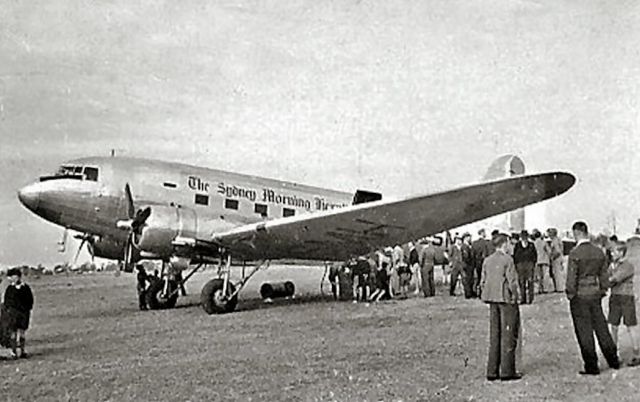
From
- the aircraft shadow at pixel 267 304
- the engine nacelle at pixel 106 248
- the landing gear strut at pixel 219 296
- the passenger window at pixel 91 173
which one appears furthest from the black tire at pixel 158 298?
the passenger window at pixel 91 173

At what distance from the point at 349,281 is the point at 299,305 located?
6.36ft

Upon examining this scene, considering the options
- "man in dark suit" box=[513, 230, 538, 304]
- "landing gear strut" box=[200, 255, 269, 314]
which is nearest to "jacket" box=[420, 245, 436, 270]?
"man in dark suit" box=[513, 230, 538, 304]

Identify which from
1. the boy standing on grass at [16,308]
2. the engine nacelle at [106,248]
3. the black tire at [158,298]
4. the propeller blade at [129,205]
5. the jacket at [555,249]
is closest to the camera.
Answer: the boy standing on grass at [16,308]

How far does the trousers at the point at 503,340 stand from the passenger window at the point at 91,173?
861 cm

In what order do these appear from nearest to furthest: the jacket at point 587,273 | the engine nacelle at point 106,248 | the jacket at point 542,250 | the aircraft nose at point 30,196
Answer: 1. the jacket at point 587,273
2. the aircraft nose at point 30,196
3. the engine nacelle at point 106,248
4. the jacket at point 542,250

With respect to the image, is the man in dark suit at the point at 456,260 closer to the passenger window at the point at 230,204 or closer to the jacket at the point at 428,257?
the jacket at the point at 428,257

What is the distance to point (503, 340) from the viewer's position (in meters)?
6.06

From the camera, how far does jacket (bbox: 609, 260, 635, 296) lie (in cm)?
683

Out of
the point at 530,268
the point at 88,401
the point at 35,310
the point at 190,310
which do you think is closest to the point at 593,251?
the point at 88,401

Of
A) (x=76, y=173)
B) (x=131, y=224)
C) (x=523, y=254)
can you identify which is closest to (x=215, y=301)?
(x=131, y=224)

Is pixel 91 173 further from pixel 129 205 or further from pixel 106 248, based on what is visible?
pixel 106 248

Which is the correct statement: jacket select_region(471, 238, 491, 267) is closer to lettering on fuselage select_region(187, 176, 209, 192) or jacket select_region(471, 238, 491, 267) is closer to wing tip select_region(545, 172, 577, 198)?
lettering on fuselage select_region(187, 176, 209, 192)

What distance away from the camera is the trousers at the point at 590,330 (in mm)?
6117

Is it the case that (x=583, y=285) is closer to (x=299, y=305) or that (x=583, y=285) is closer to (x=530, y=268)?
(x=530, y=268)
